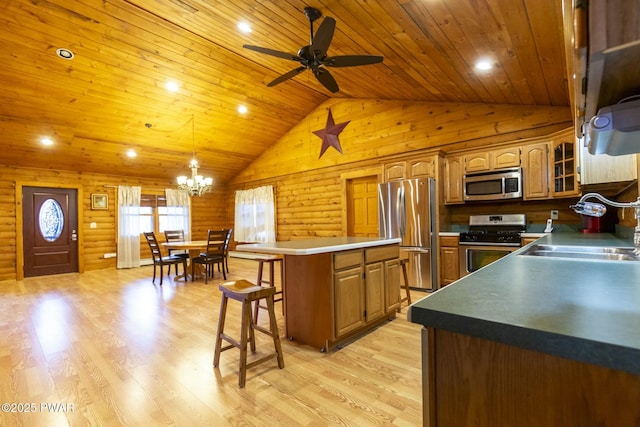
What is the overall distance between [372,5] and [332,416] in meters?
2.99

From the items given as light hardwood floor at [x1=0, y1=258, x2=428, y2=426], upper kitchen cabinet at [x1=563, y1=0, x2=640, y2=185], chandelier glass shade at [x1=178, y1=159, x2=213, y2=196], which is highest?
chandelier glass shade at [x1=178, y1=159, x2=213, y2=196]

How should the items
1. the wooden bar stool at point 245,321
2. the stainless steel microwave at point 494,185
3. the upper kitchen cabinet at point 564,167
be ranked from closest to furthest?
the wooden bar stool at point 245,321 < the upper kitchen cabinet at point 564,167 < the stainless steel microwave at point 494,185

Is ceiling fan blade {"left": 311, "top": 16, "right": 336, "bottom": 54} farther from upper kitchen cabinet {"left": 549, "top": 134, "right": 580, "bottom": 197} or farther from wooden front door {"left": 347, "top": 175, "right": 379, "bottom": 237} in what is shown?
wooden front door {"left": 347, "top": 175, "right": 379, "bottom": 237}

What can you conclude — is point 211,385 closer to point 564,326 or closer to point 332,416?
point 332,416

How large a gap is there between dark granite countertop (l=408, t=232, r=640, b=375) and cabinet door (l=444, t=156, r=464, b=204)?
12.0 feet

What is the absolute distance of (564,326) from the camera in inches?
23.9

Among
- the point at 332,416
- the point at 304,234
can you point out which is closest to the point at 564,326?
the point at 332,416

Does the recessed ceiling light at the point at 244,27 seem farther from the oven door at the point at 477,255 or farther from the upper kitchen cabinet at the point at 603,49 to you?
the oven door at the point at 477,255

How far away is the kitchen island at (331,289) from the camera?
8.49 ft

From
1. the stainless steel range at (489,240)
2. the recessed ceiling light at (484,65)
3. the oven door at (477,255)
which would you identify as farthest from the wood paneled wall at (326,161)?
the recessed ceiling light at (484,65)

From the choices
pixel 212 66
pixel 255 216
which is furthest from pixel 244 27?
pixel 255 216

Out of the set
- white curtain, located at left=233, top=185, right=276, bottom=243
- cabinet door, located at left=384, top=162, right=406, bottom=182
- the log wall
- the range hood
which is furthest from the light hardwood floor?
white curtain, located at left=233, top=185, right=276, bottom=243

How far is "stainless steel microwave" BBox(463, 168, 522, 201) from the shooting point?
13.6ft

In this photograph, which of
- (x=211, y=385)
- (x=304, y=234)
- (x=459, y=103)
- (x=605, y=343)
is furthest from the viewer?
(x=304, y=234)
